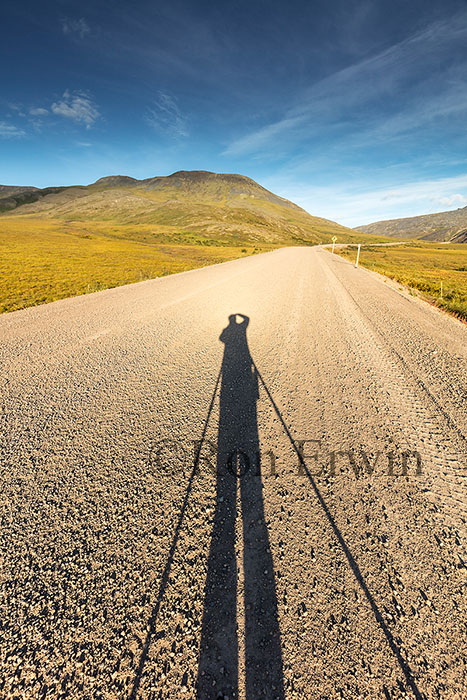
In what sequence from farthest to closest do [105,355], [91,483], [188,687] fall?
[105,355] → [91,483] → [188,687]

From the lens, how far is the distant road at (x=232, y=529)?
1.85 m

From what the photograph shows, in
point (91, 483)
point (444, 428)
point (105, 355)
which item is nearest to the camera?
point (91, 483)

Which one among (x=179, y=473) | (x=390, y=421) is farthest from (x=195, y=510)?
(x=390, y=421)

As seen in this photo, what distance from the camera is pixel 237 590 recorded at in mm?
2234

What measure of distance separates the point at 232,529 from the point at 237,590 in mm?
523

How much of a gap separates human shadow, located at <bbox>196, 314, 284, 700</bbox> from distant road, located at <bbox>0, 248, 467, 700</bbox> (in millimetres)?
14

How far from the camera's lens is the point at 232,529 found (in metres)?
2.72

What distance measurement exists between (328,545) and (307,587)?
0.44 m

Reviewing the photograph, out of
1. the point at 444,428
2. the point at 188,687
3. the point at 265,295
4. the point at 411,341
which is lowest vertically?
the point at 188,687

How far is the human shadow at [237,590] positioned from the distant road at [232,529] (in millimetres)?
14

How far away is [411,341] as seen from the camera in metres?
7.48

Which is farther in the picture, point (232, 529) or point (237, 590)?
point (232, 529)

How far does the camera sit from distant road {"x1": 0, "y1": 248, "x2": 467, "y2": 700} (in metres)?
1.85

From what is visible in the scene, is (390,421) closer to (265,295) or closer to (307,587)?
(307,587)
